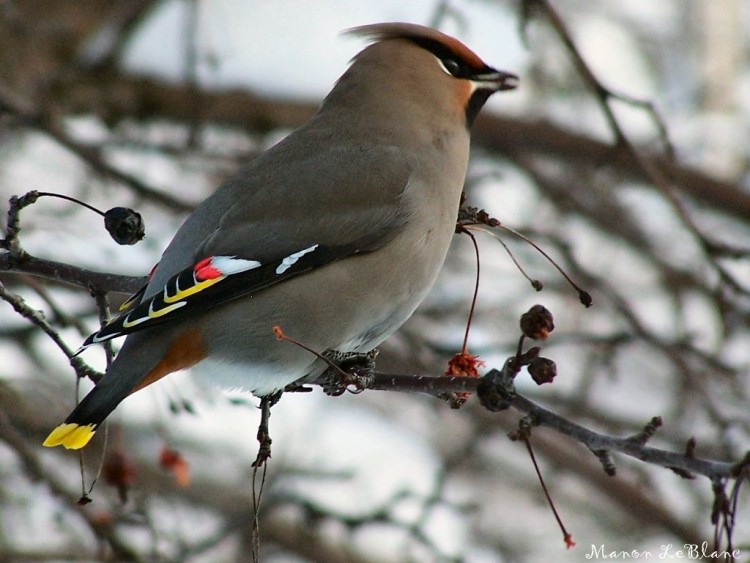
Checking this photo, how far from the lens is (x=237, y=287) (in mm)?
3037

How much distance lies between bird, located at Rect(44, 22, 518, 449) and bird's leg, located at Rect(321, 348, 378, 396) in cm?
3

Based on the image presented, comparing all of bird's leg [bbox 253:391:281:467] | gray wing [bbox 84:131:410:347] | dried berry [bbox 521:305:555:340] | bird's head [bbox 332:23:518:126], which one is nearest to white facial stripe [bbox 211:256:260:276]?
gray wing [bbox 84:131:410:347]

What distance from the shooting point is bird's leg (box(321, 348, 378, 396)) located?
2.90 meters

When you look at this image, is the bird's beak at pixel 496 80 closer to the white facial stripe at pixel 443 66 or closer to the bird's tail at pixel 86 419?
the white facial stripe at pixel 443 66

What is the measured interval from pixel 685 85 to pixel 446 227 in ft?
22.6

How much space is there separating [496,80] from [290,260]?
1268 mm

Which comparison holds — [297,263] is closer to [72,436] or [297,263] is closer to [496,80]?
[72,436]

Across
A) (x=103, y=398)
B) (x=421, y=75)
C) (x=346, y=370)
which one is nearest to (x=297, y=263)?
(x=346, y=370)

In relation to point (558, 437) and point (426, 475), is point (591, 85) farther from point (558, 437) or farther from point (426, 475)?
point (426, 475)

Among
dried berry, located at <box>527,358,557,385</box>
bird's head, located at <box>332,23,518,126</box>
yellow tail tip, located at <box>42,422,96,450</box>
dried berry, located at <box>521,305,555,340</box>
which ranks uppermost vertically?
bird's head, located at <box>332,23,518,126</box>

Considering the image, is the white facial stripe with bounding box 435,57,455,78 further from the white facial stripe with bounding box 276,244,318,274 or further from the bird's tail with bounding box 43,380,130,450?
the bird's tail with bounding box 43,380,130,450

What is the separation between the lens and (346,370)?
3049 mm

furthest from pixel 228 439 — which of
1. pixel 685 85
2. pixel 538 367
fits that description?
pixel 685 85

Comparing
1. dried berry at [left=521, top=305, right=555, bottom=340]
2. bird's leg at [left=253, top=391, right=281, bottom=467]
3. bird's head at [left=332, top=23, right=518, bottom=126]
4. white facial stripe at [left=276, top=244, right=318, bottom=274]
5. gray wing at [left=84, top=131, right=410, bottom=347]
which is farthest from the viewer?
bird's head at [left=332, top=23, right=518, bottom=126]
